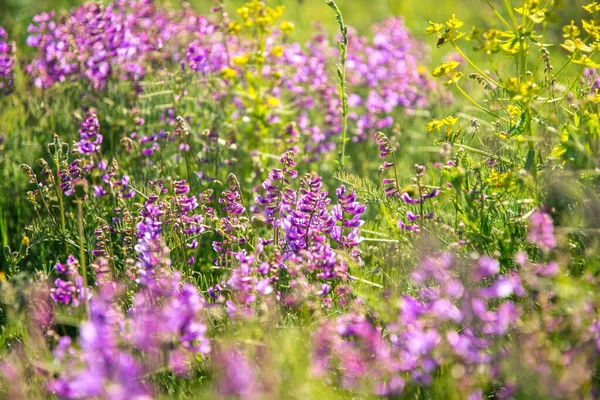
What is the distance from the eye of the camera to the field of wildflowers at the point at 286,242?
1.74 metres

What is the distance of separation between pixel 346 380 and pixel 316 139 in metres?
2.34

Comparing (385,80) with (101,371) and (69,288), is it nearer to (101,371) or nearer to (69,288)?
(69,288)

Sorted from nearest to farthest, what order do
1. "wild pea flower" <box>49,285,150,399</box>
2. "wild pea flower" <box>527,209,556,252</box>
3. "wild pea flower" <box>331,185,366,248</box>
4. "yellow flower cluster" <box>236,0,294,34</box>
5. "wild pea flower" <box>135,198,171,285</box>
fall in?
"wild pea flower" <box>49,285,150,399</box>, "wild pea flower" <box>527,209,556,252</box>, "wild pea flower" <box>135,198,171,285</box>, "wild pea flower" <box>331,185,366,248</box>, "yellow flower cluster" <box>236,0,294,34</box>

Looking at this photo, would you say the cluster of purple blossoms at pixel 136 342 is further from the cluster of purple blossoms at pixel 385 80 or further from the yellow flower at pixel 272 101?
the cluster of purple blossoms at pixel 385 80

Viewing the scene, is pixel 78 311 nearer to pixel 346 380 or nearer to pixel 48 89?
pixel 346 380

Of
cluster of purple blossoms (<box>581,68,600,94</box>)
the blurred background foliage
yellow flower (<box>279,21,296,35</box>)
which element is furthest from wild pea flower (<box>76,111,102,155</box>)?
the blurred background foliage

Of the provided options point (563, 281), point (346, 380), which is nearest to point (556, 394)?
point (563, 281)

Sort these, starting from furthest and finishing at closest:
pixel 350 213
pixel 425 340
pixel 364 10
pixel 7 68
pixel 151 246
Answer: pixel 364 10 → pixel 7 68 → pixel 350 213 → pixel 151 246 → pixel 425 340

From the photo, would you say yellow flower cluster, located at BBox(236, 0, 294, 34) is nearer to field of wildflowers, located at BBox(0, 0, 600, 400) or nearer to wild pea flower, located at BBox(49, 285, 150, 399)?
field of wildflowers, located at BBox(0, 0, 600, 400)

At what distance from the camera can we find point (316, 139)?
405 centimetres

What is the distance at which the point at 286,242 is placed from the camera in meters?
2.45

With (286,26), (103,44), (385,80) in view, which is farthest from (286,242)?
(385,80)

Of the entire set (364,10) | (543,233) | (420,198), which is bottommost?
(364,10)

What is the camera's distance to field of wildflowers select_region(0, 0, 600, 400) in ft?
5.71
